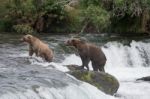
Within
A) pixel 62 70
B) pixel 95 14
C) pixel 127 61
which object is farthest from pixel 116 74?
pixel 95 14

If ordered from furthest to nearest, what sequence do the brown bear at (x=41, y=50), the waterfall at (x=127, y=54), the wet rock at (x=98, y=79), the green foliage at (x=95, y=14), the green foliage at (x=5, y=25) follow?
the green foliage at (x=5, y=25), the green foliage at (x=95, y=14), the waterfall at (x=127, y=54), the brown bear at (x=41, y=50), the wet rock at (x=98, y=79)

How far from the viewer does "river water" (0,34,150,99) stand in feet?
41.9

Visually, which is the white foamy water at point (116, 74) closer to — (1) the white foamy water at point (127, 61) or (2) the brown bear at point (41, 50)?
(1) the white foamy water at point (127, 61)

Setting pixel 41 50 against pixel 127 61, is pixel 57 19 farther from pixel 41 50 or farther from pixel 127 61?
pixel 41 50

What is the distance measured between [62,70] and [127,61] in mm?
6892

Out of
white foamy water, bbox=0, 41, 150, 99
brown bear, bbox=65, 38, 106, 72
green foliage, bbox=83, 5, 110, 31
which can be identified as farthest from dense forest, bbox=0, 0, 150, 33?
brown bear, bbox=65, 38, 106, 72

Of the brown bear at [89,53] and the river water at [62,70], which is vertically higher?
the brown bear at [89,53]

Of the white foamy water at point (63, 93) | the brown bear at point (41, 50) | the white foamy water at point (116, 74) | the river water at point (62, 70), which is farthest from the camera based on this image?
the brown bear at point (41, 50)

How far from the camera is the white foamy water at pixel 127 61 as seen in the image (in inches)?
737

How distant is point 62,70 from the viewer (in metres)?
15.9

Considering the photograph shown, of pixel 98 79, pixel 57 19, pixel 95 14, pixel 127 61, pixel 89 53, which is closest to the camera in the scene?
pixel 98 79

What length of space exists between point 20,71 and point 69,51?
6.87 meters

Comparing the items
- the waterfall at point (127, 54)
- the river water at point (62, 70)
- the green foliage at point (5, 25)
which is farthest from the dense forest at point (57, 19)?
the waterfall at point (127, 54)

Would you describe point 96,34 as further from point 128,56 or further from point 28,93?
point 28,93
